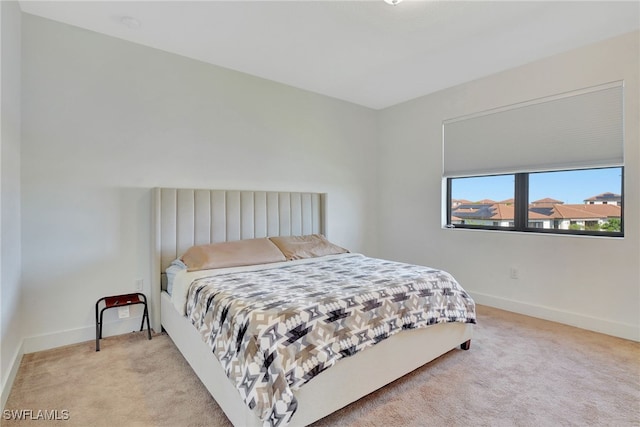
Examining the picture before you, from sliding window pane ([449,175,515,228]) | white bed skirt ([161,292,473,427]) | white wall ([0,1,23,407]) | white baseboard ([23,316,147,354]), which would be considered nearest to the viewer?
white bed skirt ([161,292,473,427])

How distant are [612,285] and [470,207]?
1.50 metres

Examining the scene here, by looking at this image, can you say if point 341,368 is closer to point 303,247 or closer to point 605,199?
point 303,247

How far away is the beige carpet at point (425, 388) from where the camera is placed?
168cm

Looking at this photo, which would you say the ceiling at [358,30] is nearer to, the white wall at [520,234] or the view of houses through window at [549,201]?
the white wall at [520,234]

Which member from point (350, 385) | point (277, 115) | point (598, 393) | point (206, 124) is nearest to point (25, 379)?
point (350, 385)

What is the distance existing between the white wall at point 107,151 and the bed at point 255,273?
0.67 ft

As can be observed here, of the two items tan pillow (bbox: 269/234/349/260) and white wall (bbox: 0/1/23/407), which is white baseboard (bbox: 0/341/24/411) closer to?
white wall (bbox: 0/1/23/407)

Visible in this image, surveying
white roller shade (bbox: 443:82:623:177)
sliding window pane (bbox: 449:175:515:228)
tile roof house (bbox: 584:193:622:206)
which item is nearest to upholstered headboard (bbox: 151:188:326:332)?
sliding window pane (bbox: 449:175:515:228)

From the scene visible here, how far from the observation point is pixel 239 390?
4.74ft

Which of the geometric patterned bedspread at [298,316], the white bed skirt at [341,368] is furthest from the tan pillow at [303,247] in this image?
the white bed skirt at [341,368]

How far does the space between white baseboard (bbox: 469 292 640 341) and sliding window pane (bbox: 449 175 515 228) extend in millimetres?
846

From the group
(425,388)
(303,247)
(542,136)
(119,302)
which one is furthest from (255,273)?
(542,136)

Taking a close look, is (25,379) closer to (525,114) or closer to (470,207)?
(470,207)

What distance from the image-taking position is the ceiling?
2285mm
